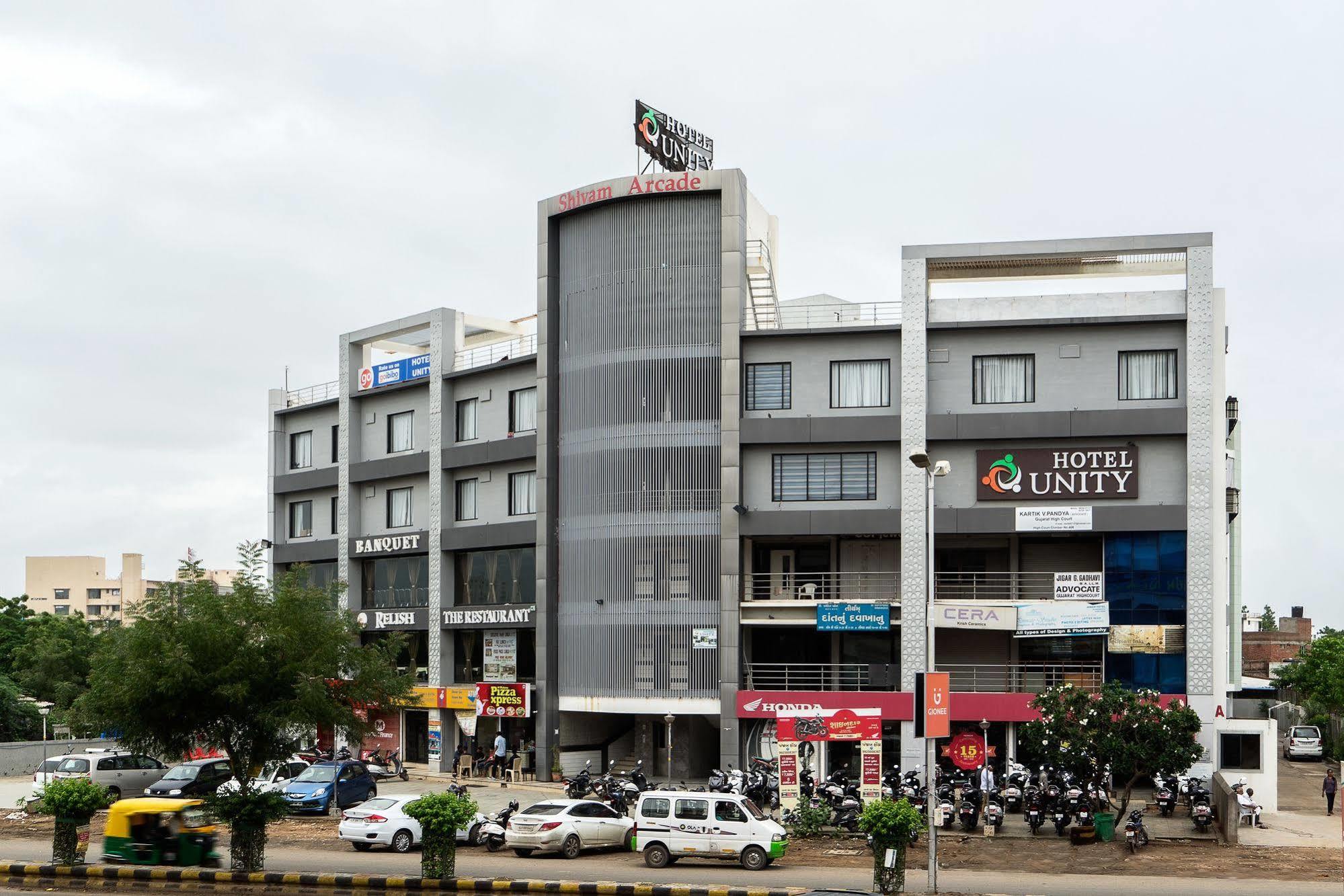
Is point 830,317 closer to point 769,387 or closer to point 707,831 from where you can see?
point 769,387

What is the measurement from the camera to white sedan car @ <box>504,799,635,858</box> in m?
36.4

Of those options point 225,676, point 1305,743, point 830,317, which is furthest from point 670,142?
point 1305,743

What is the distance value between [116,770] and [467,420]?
820 inches

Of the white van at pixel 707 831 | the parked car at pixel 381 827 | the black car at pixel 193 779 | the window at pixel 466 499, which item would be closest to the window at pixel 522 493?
the window at pixel 466 499

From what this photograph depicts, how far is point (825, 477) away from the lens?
54.6 meters

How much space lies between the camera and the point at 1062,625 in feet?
168

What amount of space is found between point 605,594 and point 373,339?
20.4 meters

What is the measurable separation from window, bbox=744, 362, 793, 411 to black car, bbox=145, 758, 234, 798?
22.8 m

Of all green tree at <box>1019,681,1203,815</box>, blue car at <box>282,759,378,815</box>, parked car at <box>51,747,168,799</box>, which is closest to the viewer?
green tree at <box>1019,681,1203,815</box>

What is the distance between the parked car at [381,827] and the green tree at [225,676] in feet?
7.86

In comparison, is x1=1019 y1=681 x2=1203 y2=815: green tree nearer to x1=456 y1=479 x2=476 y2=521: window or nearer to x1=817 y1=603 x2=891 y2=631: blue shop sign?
x1=817 y1=603 x2=891 y2=631: blue shop sign

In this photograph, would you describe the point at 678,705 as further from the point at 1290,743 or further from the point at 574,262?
the point at 1290,743

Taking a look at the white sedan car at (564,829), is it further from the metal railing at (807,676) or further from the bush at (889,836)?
the metal railing at (807,676)

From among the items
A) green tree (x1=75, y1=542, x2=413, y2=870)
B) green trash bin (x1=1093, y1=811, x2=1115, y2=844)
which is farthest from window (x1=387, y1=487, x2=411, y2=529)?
green trash bin (x1=1093, y1=811, x2=1115, y2=844)
